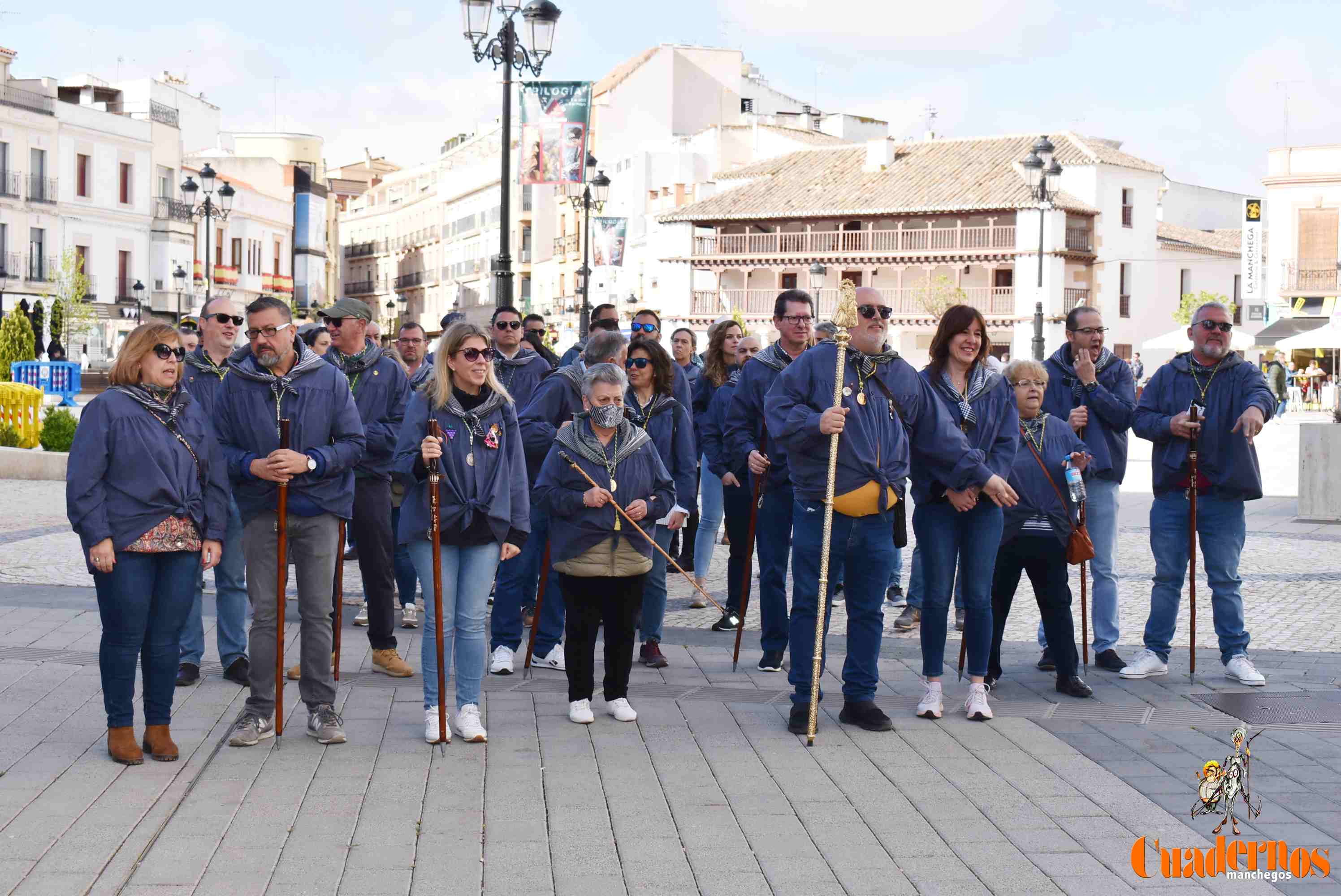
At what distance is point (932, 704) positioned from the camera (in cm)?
727

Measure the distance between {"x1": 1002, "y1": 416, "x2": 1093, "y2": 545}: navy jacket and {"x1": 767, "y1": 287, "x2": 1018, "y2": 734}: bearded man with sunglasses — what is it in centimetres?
64

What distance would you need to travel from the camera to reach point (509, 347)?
32.2 ft

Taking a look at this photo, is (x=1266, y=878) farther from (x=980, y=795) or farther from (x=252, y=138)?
(x=252, y=138)

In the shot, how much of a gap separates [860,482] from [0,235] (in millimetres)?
54812

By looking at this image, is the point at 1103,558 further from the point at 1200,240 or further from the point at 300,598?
the point at 1200,240

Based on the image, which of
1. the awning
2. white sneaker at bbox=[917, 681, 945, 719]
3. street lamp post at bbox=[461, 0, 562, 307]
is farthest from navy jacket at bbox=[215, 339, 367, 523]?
the awning

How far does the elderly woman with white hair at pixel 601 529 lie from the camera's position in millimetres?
7160

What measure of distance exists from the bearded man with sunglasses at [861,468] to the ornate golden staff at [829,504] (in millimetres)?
44

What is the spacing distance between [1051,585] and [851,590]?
1.24 m

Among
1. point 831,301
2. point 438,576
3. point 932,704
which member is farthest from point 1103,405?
point 831,301

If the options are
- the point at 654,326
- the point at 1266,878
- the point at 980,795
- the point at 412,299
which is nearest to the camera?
the point at 1266,878

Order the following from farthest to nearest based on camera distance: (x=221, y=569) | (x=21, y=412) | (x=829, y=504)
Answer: (x=21, y=412), (x=221, y=569), (x=829, y=504)

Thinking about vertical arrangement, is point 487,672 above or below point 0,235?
below

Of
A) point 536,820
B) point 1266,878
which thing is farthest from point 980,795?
point 536,820
